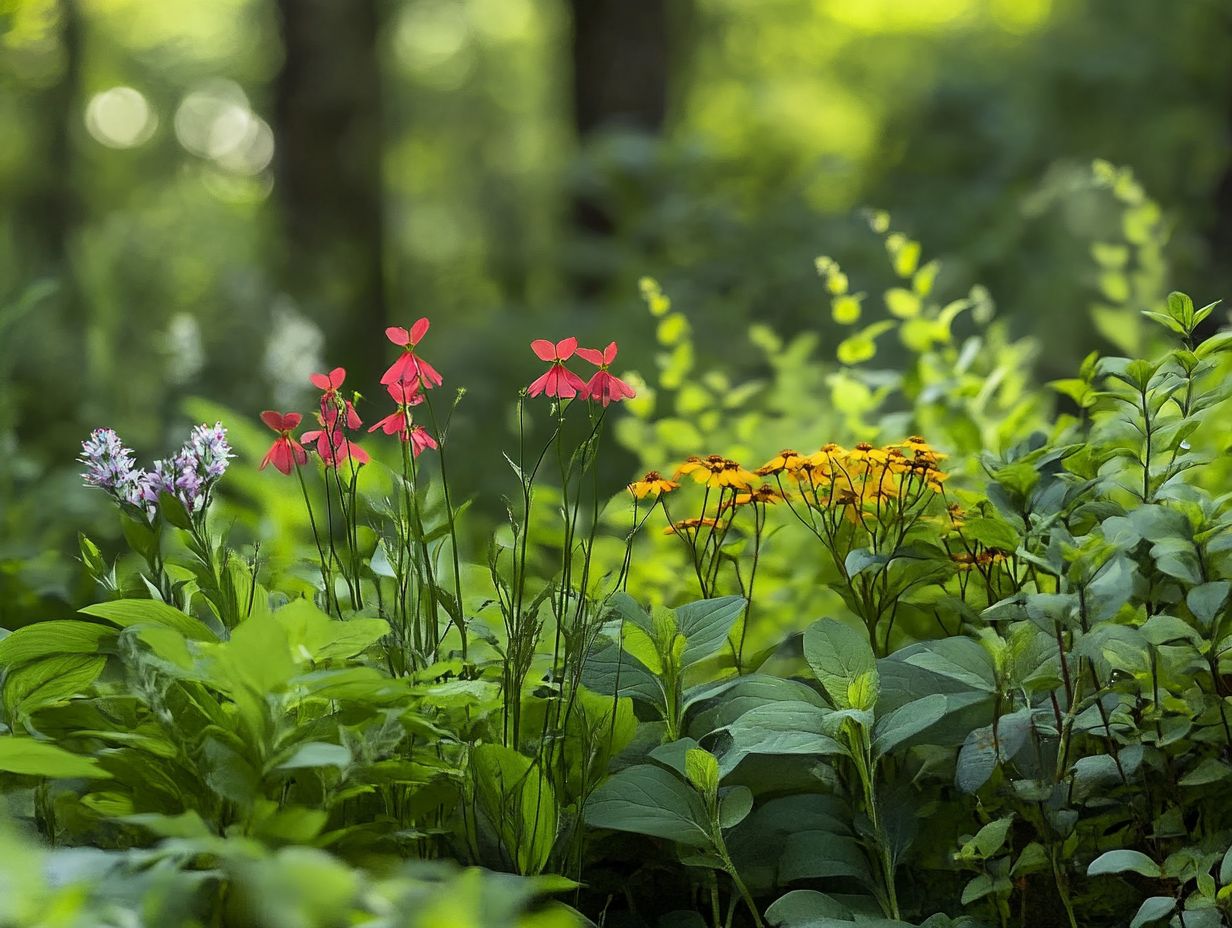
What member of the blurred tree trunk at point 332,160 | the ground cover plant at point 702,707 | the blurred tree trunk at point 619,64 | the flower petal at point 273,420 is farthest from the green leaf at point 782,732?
the blurred tree trunk at point 619,64

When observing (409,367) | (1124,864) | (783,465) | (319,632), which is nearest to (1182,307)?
(783,465)

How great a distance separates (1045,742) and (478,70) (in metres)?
23.2

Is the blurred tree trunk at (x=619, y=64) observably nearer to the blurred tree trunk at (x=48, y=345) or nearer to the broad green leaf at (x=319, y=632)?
the blurred tree trunk at (x=48, y=345)

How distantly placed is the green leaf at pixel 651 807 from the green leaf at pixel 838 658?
0.18 meters

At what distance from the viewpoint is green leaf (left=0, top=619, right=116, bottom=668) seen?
1.18 meters

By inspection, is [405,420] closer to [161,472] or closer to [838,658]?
[161,472]

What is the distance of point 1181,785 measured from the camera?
123 cm

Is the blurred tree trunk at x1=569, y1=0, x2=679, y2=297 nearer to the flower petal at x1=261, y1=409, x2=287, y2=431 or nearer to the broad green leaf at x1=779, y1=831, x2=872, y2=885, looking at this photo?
the flower petal at x1=261, y1=409, x2=287, y2=431

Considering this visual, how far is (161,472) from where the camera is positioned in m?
1.24

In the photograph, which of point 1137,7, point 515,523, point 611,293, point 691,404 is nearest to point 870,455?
point 515,523

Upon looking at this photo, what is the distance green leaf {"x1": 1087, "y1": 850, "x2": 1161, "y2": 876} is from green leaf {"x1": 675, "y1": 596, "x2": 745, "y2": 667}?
1.40ft

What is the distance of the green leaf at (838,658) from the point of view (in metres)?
1.23

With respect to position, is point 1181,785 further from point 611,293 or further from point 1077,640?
point 611,293

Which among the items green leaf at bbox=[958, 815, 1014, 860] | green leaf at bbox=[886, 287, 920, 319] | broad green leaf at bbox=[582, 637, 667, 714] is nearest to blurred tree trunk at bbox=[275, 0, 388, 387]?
green leaf at bbox=[886, 287, 920, 319]
